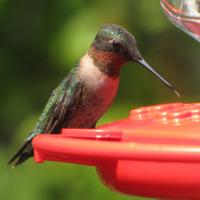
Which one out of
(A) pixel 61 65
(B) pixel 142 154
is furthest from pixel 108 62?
(B) pixel 142 154

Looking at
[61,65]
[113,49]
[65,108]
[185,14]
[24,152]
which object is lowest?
[61,65]

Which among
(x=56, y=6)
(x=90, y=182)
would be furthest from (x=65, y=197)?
(x=56, y=6)

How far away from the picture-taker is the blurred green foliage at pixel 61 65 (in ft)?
18.8

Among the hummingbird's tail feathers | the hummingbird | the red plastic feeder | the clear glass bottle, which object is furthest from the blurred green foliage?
the red plastic feeder

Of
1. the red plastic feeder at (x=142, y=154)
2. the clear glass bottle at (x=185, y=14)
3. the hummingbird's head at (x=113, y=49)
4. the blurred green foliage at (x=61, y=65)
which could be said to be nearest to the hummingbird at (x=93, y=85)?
the hummingbird's head at (x=113, y=49)

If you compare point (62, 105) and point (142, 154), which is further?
point (62, 105)

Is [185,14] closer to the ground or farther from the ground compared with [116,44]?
farther from the ground

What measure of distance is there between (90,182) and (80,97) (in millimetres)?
856

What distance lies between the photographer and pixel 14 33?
6676mm

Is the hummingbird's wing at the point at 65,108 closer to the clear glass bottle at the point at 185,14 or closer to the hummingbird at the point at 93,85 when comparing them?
the hummingbird at the point at 93,85

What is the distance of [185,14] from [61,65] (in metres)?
2.40

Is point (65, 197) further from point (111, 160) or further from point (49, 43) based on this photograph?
point (111, 160)

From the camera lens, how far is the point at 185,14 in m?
3.83

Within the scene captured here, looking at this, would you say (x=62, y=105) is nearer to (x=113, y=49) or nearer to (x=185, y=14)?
(x=113, y=49)
